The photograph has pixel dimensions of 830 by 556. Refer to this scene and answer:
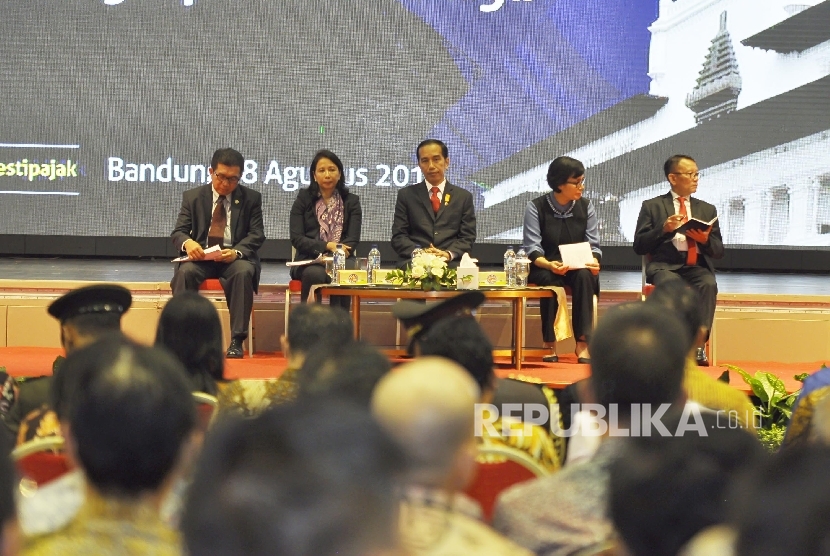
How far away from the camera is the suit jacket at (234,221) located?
17.8 feet

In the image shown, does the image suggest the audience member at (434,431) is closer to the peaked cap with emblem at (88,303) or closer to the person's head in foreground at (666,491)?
the person's head in foreground at (666,491)

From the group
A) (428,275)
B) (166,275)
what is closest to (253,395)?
(428,275)

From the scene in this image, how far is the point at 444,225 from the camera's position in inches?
221

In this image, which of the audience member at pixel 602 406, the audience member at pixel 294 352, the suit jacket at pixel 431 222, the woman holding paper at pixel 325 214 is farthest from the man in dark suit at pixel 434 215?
the audience member at pixel 602 406

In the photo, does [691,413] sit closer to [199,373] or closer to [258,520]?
[258,520]

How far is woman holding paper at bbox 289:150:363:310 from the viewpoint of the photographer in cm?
549

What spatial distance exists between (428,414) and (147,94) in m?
7.56

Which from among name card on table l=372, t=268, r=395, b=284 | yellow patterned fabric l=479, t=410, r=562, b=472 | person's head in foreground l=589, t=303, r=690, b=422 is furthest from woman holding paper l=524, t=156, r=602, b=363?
person's head in foreground l=589, t=303, r=690, b=422

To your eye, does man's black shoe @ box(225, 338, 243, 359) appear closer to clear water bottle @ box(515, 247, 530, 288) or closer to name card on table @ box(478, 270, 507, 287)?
name card on table @ box(478, 270, 507, 287)

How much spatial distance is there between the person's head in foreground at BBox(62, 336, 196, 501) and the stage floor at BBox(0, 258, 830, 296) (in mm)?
5825

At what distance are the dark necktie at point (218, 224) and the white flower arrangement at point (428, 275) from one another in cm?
112

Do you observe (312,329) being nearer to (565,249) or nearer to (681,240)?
(565,249)

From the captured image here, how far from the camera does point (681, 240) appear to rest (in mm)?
5312

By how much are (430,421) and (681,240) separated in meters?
4.50
